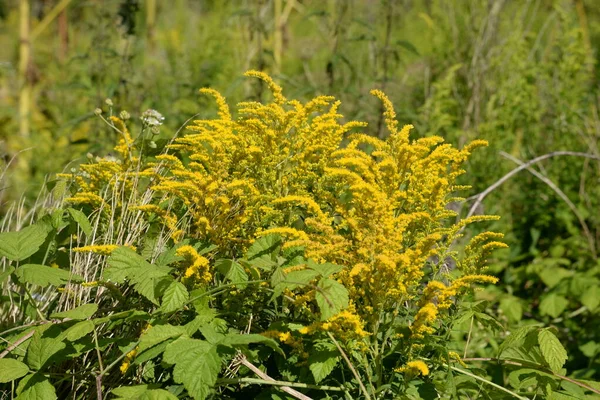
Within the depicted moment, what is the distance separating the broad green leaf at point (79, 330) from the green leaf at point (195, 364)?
0.85ft

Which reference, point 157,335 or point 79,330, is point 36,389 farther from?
point 157,335

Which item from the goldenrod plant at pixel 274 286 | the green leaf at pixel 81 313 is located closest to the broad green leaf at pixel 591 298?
the goldenrod plant at pixel 274 286

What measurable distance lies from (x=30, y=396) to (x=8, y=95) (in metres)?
7.23

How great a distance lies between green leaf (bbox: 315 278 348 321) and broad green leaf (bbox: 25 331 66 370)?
0.74m

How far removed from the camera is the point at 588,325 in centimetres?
383

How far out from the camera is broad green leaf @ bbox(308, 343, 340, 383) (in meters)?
1.94

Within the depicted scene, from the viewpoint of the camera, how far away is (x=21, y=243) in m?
2.26

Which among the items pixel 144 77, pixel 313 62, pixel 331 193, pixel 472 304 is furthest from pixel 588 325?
pixel 313 62

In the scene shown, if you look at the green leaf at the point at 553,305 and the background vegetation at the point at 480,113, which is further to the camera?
the background vegetation at the point at 480,113

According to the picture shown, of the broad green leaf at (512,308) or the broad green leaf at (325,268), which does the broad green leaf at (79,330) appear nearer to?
the broad green leaf at (325,268)

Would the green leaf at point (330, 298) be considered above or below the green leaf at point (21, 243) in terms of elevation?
above

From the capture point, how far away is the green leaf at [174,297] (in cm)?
193

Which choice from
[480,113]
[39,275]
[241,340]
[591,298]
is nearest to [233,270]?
[241,340]

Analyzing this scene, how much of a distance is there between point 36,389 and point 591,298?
2743mm
